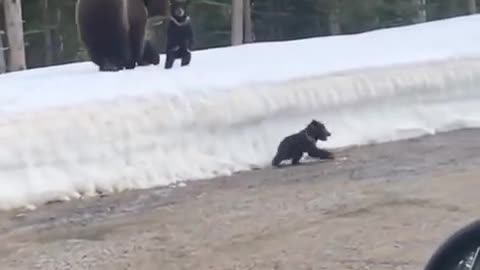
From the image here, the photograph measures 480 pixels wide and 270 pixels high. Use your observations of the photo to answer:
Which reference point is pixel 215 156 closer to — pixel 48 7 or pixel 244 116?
pixel 244 116

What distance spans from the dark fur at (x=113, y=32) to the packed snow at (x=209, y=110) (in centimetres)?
44

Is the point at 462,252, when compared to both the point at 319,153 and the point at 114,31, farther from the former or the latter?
the point at 114,31

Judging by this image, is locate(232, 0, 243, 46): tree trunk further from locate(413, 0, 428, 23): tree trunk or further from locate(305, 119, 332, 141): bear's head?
locate(305, 119, 332, 141): bear's head

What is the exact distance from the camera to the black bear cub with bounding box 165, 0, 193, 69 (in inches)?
526

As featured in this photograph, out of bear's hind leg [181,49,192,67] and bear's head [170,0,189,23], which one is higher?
bear's head [170,0,189,23]

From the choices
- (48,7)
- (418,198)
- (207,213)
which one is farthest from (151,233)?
(48,7)

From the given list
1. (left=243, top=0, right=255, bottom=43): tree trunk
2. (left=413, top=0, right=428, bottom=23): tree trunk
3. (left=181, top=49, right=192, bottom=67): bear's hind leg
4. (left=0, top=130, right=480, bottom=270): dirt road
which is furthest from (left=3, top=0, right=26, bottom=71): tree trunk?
(left=413, top=0, right=428, bottom=23): tree trunk

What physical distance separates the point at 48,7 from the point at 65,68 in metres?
14.2

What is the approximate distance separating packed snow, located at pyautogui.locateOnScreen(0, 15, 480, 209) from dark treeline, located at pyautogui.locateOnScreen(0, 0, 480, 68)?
1340 cm

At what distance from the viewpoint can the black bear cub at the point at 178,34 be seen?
13359 mm

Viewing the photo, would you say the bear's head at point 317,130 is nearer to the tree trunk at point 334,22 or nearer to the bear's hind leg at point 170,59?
the bear's hind leg at point 170,59

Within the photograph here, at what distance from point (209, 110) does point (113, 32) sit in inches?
113

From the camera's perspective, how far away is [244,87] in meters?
12.2

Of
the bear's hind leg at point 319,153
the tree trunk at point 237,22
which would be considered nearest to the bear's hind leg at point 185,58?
the bear's hind leg at point 319,153
